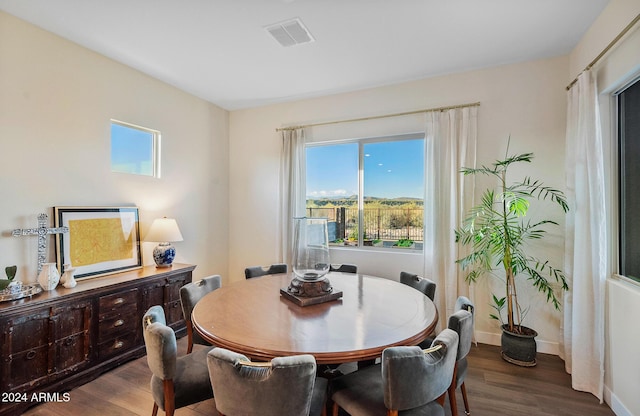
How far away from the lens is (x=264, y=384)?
47.6 inches

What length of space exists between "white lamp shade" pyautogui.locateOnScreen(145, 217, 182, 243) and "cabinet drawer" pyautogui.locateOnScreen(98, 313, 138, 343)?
0.79 meters

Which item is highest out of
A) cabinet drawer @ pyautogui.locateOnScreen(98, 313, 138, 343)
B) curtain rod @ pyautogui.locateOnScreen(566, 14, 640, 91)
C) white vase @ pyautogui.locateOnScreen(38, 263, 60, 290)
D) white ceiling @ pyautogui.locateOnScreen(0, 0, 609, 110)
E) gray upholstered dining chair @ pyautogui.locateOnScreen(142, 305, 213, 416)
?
white ceiling @ pyautogui.locateOnScreen(0, 0, 609, 110)

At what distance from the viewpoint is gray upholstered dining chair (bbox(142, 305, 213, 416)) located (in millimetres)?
1509

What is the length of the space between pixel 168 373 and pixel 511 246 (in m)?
3.00

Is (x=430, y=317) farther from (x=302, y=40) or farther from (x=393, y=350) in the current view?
(x=302, y=40)

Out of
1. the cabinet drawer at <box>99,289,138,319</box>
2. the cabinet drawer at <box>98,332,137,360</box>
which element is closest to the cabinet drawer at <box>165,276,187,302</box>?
the cabinet drawer at <box>99,289,138,319</box>

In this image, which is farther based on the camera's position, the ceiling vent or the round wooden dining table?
the ceiling vent

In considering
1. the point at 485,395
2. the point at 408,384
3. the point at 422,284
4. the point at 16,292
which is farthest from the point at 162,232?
the point at 485,395

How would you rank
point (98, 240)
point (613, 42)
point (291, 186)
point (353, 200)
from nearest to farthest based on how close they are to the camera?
point (613, 42) < point (98, 240) < point (353, 200) < point (291, 186)

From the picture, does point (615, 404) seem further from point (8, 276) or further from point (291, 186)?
point (8, 276)

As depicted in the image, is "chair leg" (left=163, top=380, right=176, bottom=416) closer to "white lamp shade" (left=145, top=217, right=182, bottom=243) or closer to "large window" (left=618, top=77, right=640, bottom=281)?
"white lamp shade" (left=145, top=217, right=182, bottom=243)

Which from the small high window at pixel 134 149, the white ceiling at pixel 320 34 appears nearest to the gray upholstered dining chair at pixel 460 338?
the white ceiling at pixel 320 34

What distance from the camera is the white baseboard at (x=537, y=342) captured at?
9.89ft

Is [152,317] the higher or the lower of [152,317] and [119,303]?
the higher
